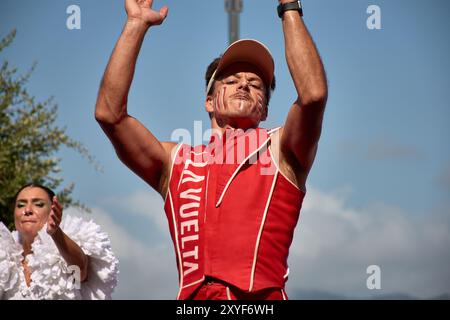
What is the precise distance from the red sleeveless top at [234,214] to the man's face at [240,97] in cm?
8

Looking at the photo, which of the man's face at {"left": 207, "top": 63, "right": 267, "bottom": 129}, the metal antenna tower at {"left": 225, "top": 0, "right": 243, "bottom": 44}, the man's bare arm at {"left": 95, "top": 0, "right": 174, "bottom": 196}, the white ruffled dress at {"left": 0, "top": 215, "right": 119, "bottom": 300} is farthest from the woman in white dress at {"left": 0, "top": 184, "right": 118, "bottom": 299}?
the man's face at {"left": 207, "top": 63, "right": 267, "bottom": 129}

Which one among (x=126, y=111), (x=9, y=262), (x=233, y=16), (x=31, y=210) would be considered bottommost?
(x=9, y=262)

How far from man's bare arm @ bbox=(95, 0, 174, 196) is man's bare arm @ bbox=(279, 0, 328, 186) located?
0.56 meters

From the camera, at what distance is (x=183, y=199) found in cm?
361

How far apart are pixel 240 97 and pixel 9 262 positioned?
8.60 feet

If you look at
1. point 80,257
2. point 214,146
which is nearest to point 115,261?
point 80,257

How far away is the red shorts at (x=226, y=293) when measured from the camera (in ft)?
11.0

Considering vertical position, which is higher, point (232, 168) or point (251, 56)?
point (251, 56)

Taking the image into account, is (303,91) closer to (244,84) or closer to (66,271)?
(244,84)

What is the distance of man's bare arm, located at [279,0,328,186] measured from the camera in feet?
11.1

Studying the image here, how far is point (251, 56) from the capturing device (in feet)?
12.9

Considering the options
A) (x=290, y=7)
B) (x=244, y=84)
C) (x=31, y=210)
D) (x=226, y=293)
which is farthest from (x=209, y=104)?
(x=31, y=210)

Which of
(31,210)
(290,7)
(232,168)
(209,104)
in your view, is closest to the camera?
(290,7)

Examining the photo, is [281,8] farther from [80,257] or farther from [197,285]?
[80,257]
